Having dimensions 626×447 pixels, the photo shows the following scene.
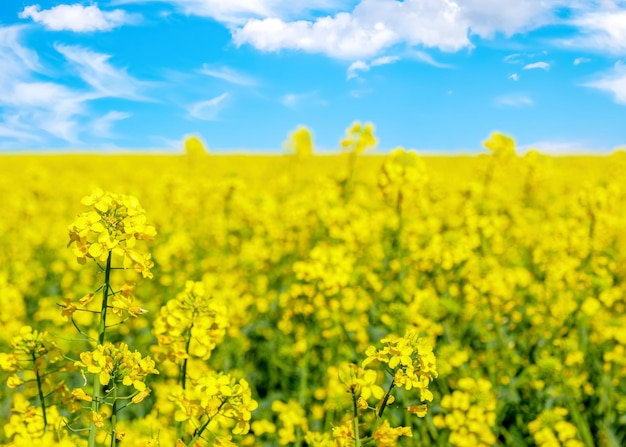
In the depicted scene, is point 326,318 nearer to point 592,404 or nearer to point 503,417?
point 503,417

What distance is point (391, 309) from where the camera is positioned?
330cm

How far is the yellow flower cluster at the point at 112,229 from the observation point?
1.51 m

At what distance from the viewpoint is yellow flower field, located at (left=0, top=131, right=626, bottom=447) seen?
1.57m

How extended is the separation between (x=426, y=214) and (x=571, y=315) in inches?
123

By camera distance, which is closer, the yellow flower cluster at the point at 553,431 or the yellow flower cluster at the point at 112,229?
the yellow flower cluster at the point at 112,229

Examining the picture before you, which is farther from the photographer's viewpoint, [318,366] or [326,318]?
[318,366]

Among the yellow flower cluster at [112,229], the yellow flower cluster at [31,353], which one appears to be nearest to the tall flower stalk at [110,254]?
the yellow flower cluster at [112,229]

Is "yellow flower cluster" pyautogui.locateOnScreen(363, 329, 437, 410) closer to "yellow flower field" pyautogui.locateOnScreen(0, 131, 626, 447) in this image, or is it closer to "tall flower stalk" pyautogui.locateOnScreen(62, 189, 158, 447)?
"yellow flower field" pyautogui.locateOnScreen(0, 131, 626, 447)

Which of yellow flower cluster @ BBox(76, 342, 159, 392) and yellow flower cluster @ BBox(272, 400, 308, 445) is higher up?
yellow flower cluster @ BBox(76, 342, 159, 392)

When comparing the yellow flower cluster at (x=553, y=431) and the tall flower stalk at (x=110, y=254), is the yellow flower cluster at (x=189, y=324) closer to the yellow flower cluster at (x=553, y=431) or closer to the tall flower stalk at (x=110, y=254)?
the tall flower stalk at (x=110, y=254)

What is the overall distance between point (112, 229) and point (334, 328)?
98.4 inches

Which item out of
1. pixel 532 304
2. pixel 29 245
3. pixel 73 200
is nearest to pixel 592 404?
pixel 532 304

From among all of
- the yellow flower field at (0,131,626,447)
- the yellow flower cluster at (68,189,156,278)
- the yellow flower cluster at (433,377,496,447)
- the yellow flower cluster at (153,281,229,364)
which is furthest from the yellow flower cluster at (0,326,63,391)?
the yellow flower cluster at (433,377,496,447)

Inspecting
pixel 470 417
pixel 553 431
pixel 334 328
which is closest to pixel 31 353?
pixel 470 417
